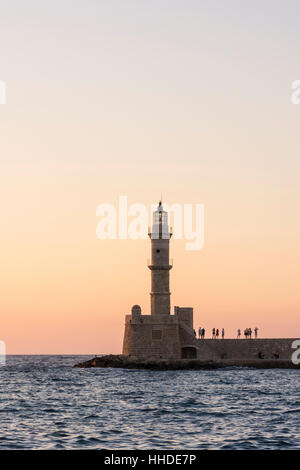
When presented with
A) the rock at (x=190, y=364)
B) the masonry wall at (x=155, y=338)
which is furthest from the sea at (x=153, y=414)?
the masonry wall at (x=155, y=338)

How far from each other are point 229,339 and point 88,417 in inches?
1609

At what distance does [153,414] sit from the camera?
32.3 metres

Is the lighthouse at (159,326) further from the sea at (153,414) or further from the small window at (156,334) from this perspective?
the sea at (153,414)

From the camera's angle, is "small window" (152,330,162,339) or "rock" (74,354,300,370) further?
"small window" (152,330,162,339)

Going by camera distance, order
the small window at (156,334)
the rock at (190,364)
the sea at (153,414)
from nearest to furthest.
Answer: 1. the sea at (153,414)
2. the rock at (190,364)
3. the small window at (156,334)

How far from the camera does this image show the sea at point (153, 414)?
24250 millimetres

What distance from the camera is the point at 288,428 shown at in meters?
27.3

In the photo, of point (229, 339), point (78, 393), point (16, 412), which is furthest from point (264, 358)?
point (16, 412)

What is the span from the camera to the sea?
2425 centimetres

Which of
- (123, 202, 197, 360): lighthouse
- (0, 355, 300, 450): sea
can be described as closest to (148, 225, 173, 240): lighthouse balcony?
(123, 202, 197, 360): lighthouse

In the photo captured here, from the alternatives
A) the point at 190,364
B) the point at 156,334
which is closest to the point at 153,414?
the point at 190,364

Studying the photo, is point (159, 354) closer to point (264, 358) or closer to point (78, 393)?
point (264, 358)

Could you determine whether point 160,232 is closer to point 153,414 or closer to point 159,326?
point 159,326

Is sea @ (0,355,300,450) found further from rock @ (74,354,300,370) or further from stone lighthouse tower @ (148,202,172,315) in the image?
stone lighthouse tower @ (148,202,172,315)
